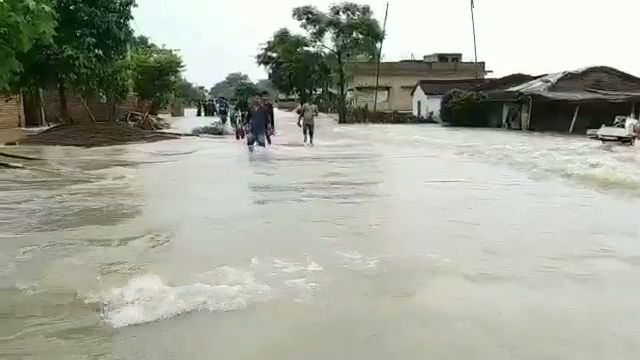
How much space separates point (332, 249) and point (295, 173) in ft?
26.8

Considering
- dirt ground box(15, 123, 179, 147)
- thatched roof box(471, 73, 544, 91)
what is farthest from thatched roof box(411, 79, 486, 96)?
dirt ground box(15, 123, 179, 147)

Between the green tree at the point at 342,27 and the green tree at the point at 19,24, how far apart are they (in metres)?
38.6

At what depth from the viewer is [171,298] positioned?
20.2 feet

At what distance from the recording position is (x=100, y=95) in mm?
31984

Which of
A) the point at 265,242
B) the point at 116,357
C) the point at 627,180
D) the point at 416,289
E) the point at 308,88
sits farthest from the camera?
the point at 308,88

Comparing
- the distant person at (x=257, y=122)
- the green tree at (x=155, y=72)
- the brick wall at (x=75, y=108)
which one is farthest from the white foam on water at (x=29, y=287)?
the green tree at (x=155, y=72)

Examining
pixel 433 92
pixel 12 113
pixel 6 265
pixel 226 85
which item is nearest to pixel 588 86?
pixel 433 92

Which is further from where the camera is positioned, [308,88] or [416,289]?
[308,88]

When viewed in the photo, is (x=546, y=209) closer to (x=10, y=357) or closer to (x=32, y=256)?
(x=32, y=256)

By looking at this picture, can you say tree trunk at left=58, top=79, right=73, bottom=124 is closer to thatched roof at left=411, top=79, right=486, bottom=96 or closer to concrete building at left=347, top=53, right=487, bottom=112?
thatched roof at left=411, top=79, right=486, bottom=96

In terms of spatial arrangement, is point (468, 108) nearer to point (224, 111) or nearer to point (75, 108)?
point (224, 111)

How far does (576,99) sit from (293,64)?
33695 millimetres

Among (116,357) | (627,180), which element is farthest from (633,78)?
(116,357)

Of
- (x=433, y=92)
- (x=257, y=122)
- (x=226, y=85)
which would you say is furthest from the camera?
(x=226, y=85)
